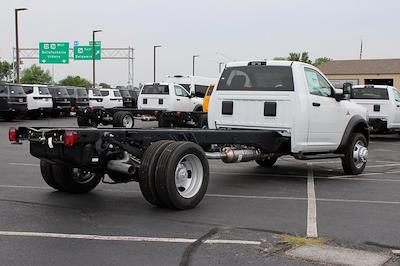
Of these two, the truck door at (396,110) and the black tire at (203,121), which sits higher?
the truck door at (396,110)

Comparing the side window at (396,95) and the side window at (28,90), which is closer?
the side window at (396,95)

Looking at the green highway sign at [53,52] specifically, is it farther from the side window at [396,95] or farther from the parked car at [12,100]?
the side window at [396,95]

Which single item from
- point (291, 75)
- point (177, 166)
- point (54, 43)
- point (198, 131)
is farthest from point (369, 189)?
point (54, 43)

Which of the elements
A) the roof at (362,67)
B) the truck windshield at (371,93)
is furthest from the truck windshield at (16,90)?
the roof at (362,67)

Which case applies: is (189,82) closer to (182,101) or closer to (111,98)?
(182,101)

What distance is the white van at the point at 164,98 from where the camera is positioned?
80.1 feet

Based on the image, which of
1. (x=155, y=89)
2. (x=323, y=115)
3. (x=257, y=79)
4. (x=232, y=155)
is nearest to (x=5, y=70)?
(x=155, y=89)

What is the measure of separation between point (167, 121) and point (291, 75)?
39.6 ft

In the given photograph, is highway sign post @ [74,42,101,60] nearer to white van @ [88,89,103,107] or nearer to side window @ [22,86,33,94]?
white van @ [88,89,103,107]

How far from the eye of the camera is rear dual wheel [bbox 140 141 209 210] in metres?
6.96

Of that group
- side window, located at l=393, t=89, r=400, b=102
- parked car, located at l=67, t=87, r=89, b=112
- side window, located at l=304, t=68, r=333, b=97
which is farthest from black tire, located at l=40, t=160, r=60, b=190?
parked car, located at l=67, t=87, r=89, b=112

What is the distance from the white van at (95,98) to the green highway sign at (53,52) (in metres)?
23.2

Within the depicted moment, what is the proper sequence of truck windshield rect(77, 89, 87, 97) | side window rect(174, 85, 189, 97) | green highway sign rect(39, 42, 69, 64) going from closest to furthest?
1. side window rect(174, 85, 189, 97)
2. truck windshield rect(77, 89, 87, 97)
3. green highway sign rect(39, 42, 69, 64)

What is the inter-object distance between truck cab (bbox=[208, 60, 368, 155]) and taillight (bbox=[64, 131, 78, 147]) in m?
4.12
